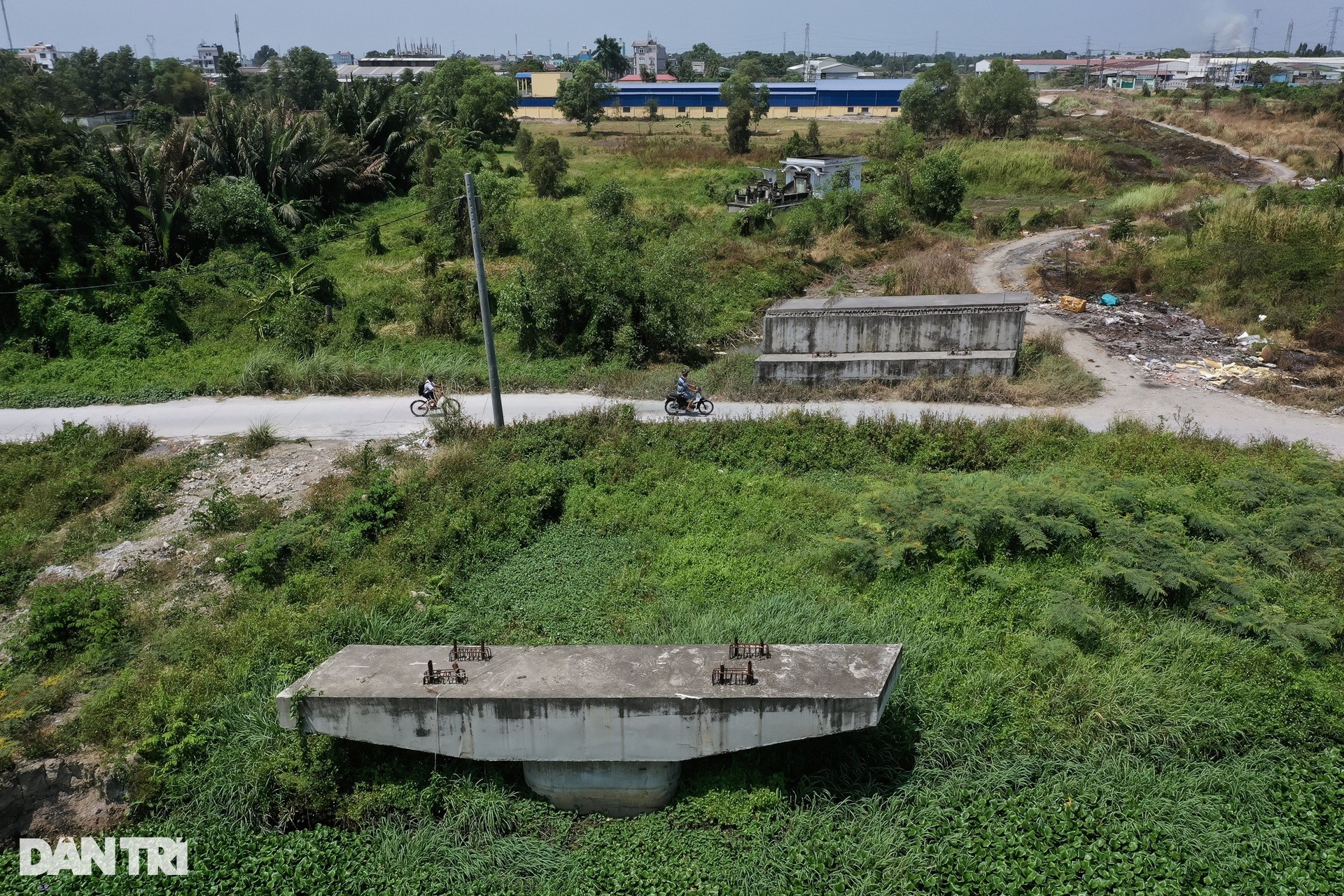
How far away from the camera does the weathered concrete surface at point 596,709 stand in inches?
313

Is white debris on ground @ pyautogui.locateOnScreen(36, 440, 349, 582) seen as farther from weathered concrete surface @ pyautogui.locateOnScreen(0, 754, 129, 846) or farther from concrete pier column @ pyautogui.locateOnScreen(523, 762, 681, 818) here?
concrete pier column @ pyautogui.locateOnScreen(523, 762, 681, 818)

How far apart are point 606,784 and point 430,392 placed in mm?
9500

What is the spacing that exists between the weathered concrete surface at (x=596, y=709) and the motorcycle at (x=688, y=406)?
7.86 m

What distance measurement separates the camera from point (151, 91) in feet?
238

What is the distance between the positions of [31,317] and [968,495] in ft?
63.4

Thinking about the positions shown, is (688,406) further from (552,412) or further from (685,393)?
(552,412)

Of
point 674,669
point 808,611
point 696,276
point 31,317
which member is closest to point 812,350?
point 696,276

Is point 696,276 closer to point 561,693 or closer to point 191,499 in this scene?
point 191,499

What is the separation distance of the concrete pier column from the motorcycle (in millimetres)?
8288

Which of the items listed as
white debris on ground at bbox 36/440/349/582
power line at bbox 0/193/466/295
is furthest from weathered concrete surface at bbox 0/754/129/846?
power line at bbox 0/193/466/295

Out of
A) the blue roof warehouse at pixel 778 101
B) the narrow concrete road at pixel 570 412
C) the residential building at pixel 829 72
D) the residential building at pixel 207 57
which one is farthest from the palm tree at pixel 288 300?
the residential building at pixel 207 57

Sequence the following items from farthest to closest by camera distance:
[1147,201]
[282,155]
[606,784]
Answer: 1. [1147,201]
2. [282,155]
3. [606,784]
